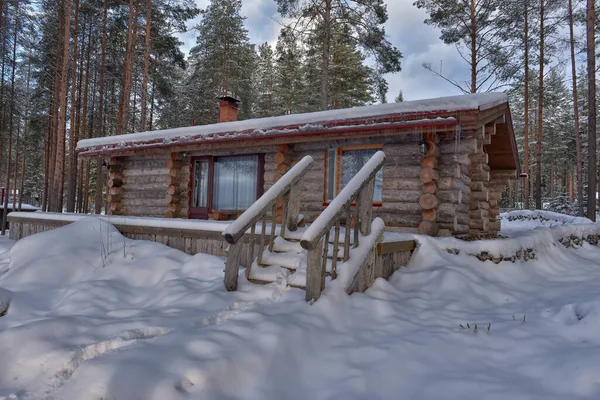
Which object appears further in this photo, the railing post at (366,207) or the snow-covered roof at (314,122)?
the snow-covered roof at (314,122)

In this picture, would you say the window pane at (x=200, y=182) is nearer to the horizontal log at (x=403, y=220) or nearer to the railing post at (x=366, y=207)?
the horizontal log at (x=403, y=220)

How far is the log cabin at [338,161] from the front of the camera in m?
7.07

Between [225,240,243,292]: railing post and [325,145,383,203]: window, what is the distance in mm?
4667

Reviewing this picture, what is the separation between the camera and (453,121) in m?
6.45

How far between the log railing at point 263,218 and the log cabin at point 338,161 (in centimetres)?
308

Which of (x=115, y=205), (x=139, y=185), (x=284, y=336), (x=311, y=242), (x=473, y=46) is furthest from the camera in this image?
(x=473, y=46)

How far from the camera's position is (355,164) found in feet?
27.3

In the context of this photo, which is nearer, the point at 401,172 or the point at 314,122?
the point at 401,172

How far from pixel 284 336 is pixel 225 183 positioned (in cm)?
763

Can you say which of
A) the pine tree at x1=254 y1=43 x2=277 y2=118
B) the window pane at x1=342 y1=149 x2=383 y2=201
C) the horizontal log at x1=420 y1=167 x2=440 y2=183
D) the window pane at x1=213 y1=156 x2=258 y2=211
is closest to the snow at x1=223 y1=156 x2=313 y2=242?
the horizontal log at x1=420 y1=167 x2=440 y2=183

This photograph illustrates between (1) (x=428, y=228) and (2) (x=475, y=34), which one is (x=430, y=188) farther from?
(2) (x=475, y=34)

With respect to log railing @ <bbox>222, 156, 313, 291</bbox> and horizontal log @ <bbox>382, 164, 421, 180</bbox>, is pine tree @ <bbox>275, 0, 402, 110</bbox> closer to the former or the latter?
horizontal log @ <bbox>382, 164, 421, 180</bbox>

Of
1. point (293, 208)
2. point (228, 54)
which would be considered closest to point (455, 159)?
point (293, 208)

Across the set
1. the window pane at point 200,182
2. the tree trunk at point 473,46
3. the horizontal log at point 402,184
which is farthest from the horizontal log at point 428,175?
the tree trunk at point 473,46
